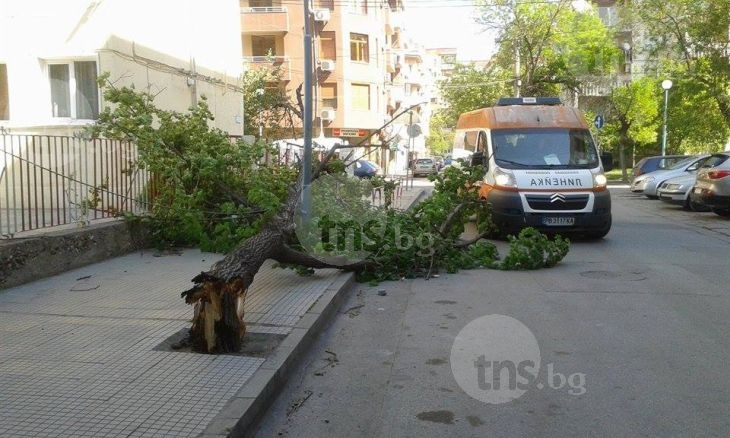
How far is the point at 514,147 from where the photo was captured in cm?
1335

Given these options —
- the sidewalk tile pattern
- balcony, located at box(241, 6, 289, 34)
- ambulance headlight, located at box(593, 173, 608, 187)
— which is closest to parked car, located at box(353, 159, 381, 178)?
ambulance headlight, located at box(593, 173, 608, 187)

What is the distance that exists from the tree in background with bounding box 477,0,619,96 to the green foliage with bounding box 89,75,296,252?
27.8 meters

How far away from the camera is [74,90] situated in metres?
13.8

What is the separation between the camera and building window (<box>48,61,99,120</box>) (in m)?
13.8

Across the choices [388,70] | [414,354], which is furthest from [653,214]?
[388,70]

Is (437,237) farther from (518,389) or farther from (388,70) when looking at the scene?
(388,70)

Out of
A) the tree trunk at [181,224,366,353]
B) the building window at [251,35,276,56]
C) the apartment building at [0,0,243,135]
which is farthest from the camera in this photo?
the building window at [251,35,276,56]

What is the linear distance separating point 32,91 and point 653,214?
15.9m

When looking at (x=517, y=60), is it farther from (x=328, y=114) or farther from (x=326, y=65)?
(x=328, y=114)

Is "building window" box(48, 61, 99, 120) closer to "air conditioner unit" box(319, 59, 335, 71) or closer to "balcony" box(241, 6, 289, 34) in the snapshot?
"air conditioner unit" box(319, 59, 335, 71)

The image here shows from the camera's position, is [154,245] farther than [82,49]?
No

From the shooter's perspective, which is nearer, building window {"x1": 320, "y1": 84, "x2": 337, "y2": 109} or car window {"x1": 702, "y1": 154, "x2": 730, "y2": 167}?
car window {"x1": 702, "y1": 154, "x2": 730, "y2": 167}

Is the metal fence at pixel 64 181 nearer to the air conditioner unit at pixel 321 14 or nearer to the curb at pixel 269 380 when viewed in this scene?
the curb at pixel 269 380

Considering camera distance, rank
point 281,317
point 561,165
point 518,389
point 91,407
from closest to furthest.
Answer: point 91,407 < point 518,389 < point 281,317 < point 561,165
